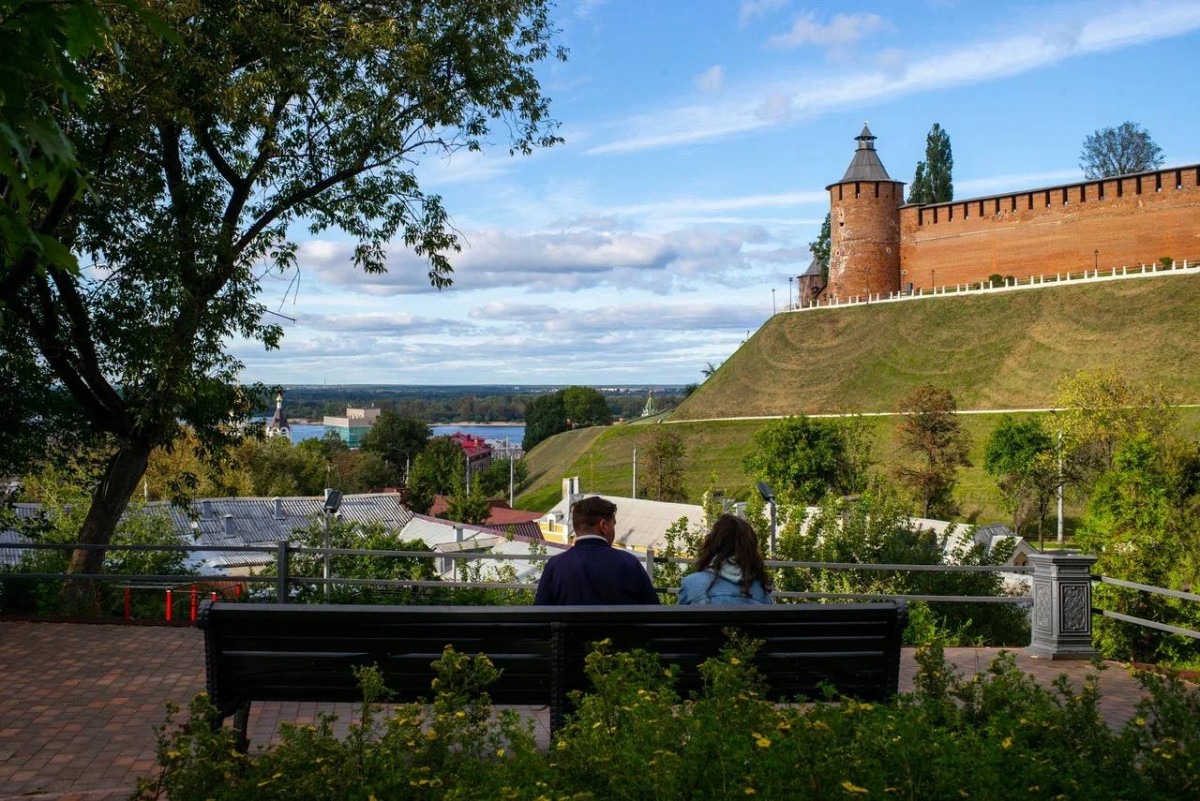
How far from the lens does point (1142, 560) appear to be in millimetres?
21609

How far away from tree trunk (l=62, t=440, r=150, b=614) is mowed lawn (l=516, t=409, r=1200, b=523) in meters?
43.5

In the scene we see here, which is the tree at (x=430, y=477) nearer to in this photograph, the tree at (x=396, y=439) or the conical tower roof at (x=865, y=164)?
the tree at (x=396, y=439)

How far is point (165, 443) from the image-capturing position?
33.2 ft

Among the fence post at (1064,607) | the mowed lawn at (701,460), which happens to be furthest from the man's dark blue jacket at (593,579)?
the mowed lawn at (701,460)

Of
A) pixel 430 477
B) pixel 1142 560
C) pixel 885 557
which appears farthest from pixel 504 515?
pixel 885 557

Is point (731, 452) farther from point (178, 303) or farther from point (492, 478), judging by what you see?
point (178, 303)

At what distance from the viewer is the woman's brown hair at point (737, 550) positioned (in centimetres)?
486

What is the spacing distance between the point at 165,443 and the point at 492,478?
72045 millimetres

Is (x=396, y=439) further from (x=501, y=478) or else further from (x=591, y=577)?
(x=591, y=577)

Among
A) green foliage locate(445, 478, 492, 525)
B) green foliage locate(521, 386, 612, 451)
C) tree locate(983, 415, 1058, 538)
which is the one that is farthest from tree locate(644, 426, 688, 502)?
green foliage locate(521, 386, 612, 451)

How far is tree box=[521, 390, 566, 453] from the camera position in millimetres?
117062

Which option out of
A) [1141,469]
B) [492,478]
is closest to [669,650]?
[1141,469]

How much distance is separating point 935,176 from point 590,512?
86.7m

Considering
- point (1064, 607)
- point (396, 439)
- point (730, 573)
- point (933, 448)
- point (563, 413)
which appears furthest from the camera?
point (563, 413)
